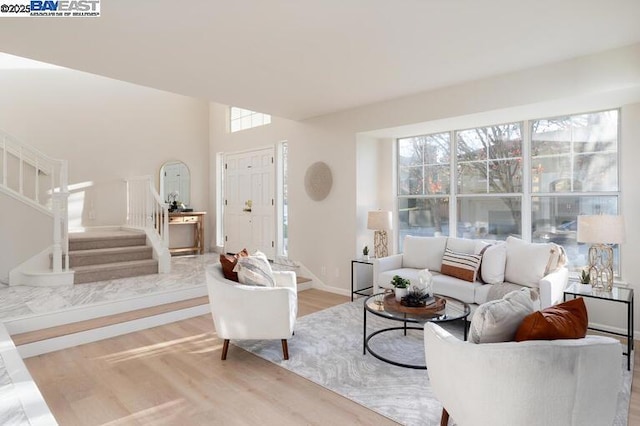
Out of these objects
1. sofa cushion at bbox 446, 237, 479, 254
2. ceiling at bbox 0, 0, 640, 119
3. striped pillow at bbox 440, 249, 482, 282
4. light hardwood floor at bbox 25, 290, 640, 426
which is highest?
ceiling at bbox 0, 0, 640, 119

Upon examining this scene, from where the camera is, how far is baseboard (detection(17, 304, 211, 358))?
3.12 meters

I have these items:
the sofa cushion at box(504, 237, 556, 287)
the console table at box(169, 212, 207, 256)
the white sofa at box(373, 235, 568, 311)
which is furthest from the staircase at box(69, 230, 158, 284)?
the sofa cushion at box(504, 237, 556, 287)

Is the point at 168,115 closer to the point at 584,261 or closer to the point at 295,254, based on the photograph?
the point at 295,254

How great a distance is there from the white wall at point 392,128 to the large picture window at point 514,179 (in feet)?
0.67

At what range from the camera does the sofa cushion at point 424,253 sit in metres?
4.28

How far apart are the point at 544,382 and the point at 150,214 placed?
605 cm

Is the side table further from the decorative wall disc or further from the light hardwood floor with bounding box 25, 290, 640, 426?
the light hardwood floor with bounding box 25, 290, 640, 426

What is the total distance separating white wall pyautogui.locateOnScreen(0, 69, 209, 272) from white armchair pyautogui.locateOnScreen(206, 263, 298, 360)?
4909mm

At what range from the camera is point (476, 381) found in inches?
63.1

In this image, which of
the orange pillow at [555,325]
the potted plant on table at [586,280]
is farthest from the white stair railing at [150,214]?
the potted plant on table at [586,280]

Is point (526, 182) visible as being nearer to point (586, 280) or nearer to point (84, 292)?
point (586, 280)

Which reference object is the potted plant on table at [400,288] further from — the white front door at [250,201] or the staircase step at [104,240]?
the staircase step at [104,240]

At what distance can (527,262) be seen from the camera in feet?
11.4

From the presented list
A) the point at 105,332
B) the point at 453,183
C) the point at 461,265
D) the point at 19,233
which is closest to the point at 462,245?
the point at 461,265
